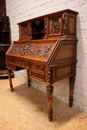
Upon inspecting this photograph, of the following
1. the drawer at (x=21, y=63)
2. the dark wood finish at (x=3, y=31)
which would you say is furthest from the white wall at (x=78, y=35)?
the dark wood finish at (x=3, y=31)

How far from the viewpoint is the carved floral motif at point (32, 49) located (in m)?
1.61

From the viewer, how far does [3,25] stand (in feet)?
11.5

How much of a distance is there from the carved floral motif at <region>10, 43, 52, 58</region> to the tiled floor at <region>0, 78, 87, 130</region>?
2.89 feet

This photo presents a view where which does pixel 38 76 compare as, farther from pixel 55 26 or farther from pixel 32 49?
pixel 55 26

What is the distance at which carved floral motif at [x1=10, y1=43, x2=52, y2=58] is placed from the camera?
1.61 metres

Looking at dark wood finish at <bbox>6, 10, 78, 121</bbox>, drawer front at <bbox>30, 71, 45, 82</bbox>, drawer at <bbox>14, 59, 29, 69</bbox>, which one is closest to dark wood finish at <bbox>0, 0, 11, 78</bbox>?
drawer at <bbox>14, 59, 29, 69</bbox>

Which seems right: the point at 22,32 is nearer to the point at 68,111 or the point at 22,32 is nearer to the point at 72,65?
the point at 72,65

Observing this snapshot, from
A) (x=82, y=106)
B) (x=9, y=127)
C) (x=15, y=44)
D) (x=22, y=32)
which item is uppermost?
(x=22, y=32)

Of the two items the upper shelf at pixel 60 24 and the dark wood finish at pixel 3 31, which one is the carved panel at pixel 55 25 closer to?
the upper shelf at pixel 60 24

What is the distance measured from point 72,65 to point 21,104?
1.11m

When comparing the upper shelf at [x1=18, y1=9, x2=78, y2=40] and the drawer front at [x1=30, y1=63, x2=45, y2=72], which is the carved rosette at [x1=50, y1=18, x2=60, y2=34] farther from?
the drawer front at [x1=30, y1=63, x2=45, y2=72]

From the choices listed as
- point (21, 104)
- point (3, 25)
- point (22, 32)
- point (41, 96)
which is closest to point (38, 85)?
point (41, 96)

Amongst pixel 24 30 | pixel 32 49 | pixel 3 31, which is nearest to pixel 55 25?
pixel 32 49

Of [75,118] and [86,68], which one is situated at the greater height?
[86,68]
